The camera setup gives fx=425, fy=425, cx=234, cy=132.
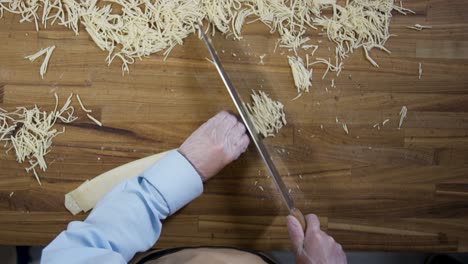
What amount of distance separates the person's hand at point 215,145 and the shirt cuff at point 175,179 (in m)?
0.02

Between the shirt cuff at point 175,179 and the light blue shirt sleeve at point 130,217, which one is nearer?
the light blue shirt sleeve at point 130,217

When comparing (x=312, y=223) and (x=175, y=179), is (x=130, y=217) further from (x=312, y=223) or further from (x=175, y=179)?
(x=312, y=223)

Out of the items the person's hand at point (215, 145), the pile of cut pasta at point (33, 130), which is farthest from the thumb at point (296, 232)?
the pile of cut pasta at point (33, 130)

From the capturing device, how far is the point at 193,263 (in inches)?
28.4

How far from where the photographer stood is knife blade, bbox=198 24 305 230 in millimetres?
755

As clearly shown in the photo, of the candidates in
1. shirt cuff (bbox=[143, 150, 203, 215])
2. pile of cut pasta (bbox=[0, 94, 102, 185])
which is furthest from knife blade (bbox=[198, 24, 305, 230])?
pile of cut pasta (bbox=[0, 94, 102, 185])

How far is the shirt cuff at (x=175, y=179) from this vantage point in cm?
76

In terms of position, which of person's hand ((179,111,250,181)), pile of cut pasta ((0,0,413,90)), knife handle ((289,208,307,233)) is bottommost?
knife handle ((289,208,307,233))

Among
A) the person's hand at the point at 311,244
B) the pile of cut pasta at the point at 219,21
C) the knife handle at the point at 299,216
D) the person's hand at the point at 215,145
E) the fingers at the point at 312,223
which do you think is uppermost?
the pile of cut pasta at the point at 219,21

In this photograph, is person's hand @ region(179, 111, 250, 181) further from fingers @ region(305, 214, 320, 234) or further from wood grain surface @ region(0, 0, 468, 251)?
fingers @ region(305, 214, 320, 234)

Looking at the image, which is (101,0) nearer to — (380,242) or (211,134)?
(211,134)

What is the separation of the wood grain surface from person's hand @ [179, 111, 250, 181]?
3 cm

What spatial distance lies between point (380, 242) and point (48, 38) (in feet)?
2.49

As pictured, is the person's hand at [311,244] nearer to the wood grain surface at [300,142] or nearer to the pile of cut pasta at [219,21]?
the wood grain surface at [300,142]
